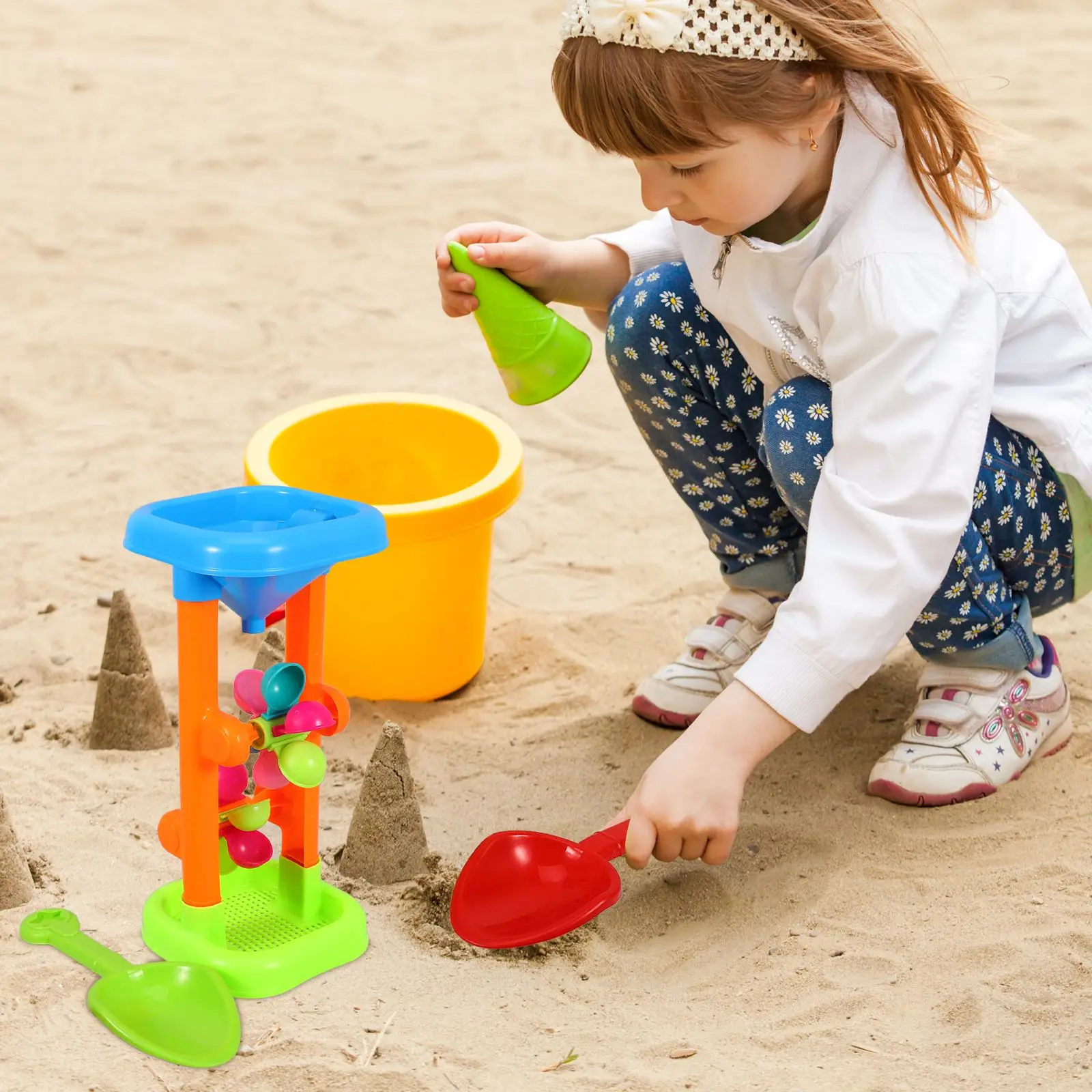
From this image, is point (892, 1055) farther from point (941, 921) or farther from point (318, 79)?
point (318, 79)

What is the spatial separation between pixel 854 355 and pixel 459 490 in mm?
713

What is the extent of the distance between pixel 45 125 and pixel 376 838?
2966 mm

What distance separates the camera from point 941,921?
1379mm

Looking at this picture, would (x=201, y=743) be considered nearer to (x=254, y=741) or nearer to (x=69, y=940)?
(x=254, y=741)

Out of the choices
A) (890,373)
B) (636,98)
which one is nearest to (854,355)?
(890,373)

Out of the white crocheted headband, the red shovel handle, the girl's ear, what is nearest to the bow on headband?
the white crocheted headband

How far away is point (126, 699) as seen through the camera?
5.40 ft

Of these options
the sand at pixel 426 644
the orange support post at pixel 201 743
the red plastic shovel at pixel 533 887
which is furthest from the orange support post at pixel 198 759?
the red plastic shovel at pixel 533 887

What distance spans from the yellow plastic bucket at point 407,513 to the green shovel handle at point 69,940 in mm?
563

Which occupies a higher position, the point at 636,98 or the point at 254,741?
the point at 636,98

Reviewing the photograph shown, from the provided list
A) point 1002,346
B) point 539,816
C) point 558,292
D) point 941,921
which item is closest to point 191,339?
point 558,292

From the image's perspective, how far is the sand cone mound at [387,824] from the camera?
1.40 metres

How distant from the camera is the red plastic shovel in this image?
1338 mm

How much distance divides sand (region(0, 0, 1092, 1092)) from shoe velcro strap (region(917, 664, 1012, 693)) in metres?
0.11
